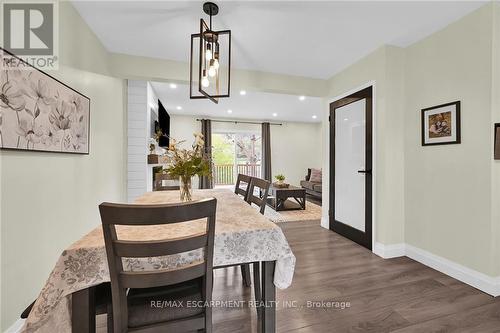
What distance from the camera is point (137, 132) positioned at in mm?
3576

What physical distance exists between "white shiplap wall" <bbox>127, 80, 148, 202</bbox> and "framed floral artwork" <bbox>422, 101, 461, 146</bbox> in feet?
12.4

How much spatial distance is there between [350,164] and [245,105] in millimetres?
3183

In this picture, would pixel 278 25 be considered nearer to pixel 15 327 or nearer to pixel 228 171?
pixel 15 327

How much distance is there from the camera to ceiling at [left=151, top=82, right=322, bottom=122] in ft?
15.2

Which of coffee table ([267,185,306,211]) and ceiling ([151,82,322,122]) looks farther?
coffee table ([267,185,306,211])

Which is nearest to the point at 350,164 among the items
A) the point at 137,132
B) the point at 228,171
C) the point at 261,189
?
the point at 261,189

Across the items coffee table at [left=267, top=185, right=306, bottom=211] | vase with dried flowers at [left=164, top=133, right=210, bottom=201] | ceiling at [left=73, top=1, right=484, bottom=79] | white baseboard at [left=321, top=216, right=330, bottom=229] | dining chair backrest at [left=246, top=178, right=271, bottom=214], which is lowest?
white baseboard at [left=321, top=216, right=330, bottom=229]

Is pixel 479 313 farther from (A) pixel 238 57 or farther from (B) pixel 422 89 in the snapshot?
(A) pixel 238 57

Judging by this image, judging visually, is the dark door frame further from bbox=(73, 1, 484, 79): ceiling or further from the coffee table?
the coffee table

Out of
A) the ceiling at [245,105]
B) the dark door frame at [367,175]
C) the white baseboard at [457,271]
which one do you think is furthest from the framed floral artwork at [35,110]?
the white baseboard at [457,271]

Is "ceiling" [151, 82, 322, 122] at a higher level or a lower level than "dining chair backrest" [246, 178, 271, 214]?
higher

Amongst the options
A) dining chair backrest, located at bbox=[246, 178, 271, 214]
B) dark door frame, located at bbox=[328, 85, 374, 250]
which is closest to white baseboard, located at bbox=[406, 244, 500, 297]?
dark door frame, located at bbox=[328, 85, 374, 250]

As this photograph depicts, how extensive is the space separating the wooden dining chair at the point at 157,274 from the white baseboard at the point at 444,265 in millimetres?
2385

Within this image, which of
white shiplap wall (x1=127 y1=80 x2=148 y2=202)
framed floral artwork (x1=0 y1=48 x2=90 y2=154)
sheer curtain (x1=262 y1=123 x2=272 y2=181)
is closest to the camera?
framed floral artwork (x1=0 y1=48 x2=90 y2=154)
